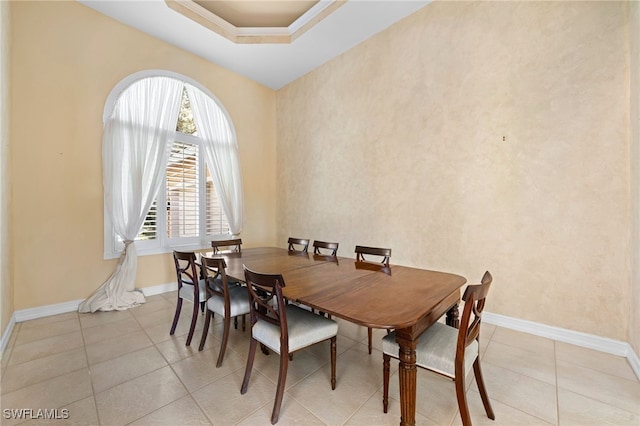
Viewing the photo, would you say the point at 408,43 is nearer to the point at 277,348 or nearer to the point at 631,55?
the point at 631,55

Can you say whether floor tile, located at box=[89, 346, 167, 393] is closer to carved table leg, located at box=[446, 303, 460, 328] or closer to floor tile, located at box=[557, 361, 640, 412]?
carved table leg, located at box=[446, 303, 460, 328]

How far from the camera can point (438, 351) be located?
132 cm

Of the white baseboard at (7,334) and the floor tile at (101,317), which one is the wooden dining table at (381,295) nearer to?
the floor tile at (101,317)

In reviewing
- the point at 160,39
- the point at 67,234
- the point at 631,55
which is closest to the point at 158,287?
the point at 67,234

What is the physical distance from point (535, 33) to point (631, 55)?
0.73m

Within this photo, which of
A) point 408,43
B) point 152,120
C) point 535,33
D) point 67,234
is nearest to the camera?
point 535,33

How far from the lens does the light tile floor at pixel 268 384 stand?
1451 mm

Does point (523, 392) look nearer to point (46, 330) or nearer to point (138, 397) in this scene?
point (138, 397)

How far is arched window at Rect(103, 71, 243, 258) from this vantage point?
323 cm

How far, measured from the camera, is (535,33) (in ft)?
7.71

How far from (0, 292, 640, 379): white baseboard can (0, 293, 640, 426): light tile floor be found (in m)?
0.07

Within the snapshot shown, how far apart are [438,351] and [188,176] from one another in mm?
3941

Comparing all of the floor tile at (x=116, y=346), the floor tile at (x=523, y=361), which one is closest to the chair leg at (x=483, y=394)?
the floor tile at (x=523, y=361)

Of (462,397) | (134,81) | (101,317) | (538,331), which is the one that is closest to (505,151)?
(538,331)
